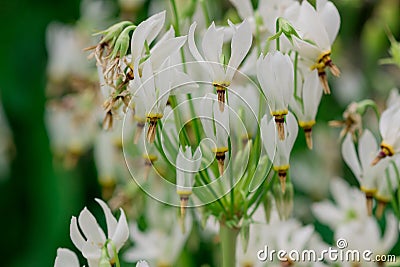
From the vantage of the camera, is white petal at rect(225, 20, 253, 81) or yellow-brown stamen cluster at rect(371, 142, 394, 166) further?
yellow-brown stamen cluster at rect(371, 142, 394, 166)

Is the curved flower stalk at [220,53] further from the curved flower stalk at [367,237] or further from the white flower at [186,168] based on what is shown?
the curved flower stalk at [367,237]

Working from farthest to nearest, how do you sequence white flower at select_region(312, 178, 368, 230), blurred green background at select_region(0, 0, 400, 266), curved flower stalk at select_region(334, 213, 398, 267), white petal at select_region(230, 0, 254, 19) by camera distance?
blurred green background at select_region(0, 0, 400, 266) < white flower at select_region(312, 178, 368, 230) < curved flower stalk at select_region(334, 213, 398, 267) < white petal at select_region(230, 0, 254, 19)

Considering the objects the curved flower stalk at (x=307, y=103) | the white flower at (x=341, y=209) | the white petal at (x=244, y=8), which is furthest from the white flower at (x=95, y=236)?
the white flower at (x=341, y=209)

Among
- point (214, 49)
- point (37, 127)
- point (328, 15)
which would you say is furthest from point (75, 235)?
point (37, 127)

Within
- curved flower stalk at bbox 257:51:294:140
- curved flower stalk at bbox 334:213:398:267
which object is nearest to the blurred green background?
curved flower stalk at bbox 334:213:398:267


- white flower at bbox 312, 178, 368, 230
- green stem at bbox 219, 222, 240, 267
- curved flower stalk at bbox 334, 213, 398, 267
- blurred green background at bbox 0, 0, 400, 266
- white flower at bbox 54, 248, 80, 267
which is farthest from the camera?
blurred green background at bbox 0, 0, 400, 266

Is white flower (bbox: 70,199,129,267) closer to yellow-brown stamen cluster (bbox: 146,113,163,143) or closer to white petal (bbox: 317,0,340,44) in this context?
yellow-brown stamen cluster (bbox: 146,113,163,143)

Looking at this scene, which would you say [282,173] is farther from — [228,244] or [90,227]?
[90,227]

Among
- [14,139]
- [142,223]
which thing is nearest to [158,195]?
[142,223]

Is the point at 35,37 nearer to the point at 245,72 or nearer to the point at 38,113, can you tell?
the point at 38,113
